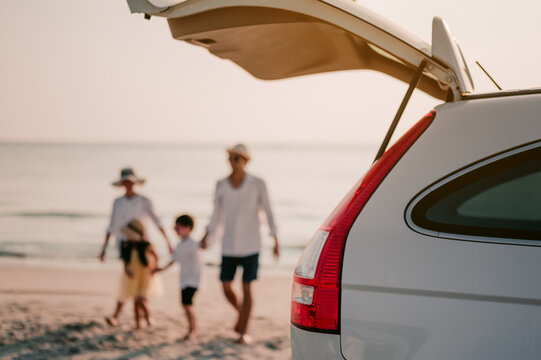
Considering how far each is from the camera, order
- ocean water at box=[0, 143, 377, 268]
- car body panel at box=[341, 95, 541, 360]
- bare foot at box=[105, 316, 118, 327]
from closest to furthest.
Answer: car body panel at box=[341, 95, 541, 360], bare foot at box=[105, 316, 118, 327], ocean water at box=[0, 143, 377, 268]

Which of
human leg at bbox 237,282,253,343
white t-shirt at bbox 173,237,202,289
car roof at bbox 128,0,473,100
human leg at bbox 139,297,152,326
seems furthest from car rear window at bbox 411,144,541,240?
human leg at bbox 139,297,152,326

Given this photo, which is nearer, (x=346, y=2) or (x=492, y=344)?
(x=492, y=344)

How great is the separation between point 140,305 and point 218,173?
167ft

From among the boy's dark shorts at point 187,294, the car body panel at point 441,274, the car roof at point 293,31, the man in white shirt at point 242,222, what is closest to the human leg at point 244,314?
the man in white shirt at point 242,222

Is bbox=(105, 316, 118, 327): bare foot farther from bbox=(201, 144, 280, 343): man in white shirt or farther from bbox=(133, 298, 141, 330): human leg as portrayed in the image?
bbox=(201, 144, 280, 343): man in white shirt

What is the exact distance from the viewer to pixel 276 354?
5.32m

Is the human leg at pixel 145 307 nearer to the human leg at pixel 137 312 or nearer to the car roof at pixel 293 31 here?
the human leg at pixel 137 312

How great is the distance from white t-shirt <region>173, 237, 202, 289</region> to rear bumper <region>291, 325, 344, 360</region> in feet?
12.6

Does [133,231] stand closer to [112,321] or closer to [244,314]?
[112,321]

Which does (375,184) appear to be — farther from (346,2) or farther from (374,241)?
(346,2)

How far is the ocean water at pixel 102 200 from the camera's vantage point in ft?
58.0

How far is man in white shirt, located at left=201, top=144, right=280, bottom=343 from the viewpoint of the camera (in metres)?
5.50

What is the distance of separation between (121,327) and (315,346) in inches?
189

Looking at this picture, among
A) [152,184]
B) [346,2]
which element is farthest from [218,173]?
[346,2]
